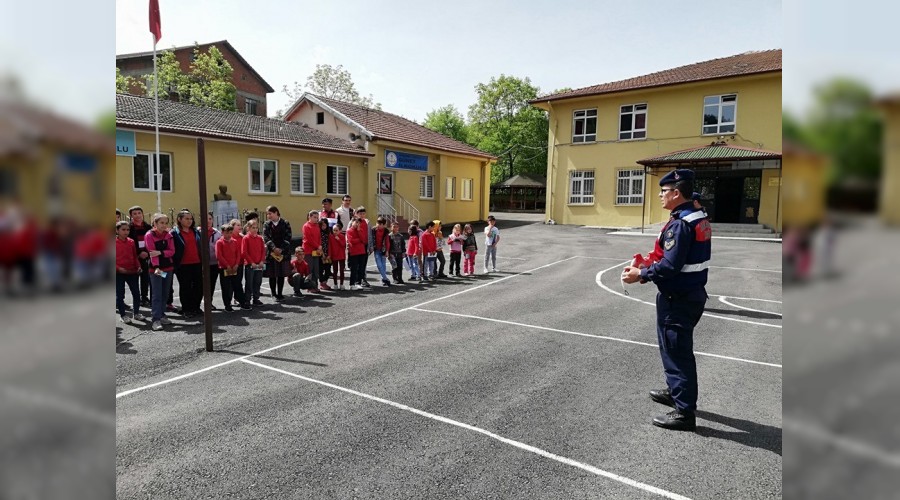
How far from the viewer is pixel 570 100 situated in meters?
29.9

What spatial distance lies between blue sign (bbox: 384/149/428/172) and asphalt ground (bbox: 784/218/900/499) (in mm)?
25759

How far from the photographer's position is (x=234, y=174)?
1984 centimetres

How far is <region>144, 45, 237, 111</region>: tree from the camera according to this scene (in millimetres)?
34438

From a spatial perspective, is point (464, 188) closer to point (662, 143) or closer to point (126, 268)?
point (662, 143)

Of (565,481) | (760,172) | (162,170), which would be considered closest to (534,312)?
(565,481)

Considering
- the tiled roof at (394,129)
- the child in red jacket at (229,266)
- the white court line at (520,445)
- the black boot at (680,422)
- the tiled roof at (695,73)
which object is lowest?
the white court line at (520,445)

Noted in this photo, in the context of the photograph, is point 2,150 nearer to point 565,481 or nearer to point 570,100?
point 565,481

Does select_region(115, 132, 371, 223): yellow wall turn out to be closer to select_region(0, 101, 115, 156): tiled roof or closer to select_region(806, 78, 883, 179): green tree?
select_region(0, 101, 115, 156): tiled roof

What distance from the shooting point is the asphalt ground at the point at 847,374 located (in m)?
0.59

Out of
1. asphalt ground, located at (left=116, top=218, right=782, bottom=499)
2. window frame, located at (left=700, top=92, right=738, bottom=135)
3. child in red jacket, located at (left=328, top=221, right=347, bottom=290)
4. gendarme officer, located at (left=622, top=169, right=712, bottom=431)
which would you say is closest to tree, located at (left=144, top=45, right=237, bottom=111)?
child in red jacket, located at (left=328, top=221, right=347, bottom=290)

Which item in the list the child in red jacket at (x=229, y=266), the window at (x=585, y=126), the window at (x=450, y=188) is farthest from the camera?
the window at (x=450, y=188)

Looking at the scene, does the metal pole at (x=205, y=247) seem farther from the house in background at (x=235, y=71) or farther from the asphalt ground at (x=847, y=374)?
the house in background at (x=235, y=71)

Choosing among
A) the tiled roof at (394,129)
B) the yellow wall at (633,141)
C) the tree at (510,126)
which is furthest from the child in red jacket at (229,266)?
the tree at (510,126)

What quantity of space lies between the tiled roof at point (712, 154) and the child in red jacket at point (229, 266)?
20.2 metres
